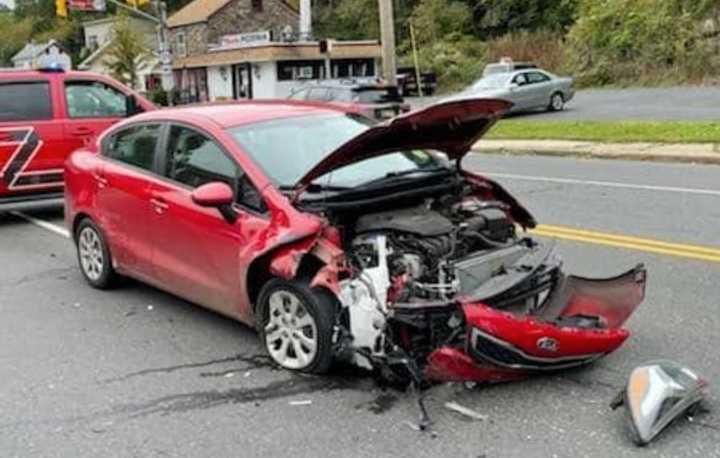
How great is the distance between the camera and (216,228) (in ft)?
18.5

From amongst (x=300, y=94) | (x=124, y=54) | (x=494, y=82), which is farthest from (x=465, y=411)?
(x=124, y=54)

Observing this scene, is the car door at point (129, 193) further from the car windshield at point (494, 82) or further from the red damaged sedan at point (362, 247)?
the car windshield at point (494, 82)

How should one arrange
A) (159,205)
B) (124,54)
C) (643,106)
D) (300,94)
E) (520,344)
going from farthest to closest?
(124,54)
(643,106)
(300,94)
(159,205)
(520,344)

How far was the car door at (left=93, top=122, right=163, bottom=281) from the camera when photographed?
6492mm

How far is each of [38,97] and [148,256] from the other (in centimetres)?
562

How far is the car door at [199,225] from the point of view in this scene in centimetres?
548

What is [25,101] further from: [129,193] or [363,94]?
[363,94]

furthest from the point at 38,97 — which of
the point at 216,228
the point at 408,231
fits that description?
the point at 408,231

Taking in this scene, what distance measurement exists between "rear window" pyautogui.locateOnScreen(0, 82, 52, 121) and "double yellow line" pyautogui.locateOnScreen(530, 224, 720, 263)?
6.27 metres

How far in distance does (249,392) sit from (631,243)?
A: 439 cm

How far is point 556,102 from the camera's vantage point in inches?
1152

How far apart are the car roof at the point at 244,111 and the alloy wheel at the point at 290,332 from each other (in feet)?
4.68

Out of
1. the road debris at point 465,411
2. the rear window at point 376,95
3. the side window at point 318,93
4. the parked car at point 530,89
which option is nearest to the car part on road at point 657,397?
the road debris at point 465,411

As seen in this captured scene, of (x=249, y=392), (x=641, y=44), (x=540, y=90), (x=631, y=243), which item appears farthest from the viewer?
(x=641, y=44)
